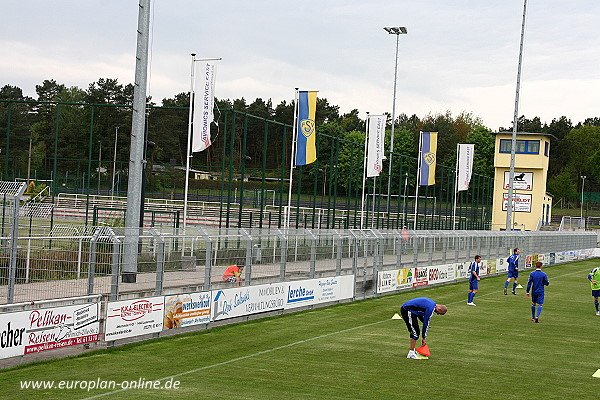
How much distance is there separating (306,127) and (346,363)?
2073 cm

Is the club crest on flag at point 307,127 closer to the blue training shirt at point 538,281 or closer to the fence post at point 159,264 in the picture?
the blue training shirt at point 538,281

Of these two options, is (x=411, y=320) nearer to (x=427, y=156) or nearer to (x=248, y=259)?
(x=248, y=259)

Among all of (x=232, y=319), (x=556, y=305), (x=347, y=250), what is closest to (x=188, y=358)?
(x=232, y=319)

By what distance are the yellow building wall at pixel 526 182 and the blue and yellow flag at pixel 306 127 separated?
52.8 meters

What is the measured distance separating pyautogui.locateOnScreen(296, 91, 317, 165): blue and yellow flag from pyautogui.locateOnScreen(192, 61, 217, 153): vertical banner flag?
24.2ft

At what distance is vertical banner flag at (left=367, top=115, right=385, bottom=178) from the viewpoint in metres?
44.8

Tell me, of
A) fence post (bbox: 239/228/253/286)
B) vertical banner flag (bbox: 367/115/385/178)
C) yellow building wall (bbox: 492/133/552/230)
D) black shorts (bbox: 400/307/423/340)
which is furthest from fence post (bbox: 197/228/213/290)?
yellow building wall (bbox: 492/133/552/230)

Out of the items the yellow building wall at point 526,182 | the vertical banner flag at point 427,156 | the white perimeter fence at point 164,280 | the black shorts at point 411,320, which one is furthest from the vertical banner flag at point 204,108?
the yellow building wall at point 526,182

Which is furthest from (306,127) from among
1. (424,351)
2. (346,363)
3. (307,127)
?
(346,363)

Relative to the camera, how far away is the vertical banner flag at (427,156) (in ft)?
168

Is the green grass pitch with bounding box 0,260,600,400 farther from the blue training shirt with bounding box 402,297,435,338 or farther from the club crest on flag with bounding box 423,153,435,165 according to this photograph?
the club crest on flag with bounding box 423,153,435,165

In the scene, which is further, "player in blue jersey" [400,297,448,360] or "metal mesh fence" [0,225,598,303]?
"player in blue jersey" [400,297,448,360]

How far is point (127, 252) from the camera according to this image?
1661 cm

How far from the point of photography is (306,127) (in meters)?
34.9
